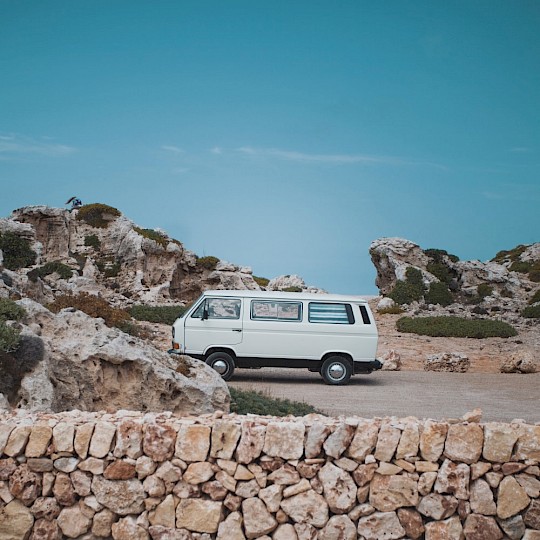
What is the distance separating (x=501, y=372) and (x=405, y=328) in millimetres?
7759

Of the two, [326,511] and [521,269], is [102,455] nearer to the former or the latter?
[326,511]

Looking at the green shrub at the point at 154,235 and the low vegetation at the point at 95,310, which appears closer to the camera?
the low vegetation at the point at 95,310

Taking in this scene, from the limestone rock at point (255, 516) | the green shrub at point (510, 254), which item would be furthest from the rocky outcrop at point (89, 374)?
the green shrub at point (510, 254)

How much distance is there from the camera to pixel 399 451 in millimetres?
5594

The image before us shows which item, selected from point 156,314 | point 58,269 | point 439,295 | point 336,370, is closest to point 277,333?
point 336,370

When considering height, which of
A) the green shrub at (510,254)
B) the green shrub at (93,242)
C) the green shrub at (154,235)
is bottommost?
the green shrub at (93,242)

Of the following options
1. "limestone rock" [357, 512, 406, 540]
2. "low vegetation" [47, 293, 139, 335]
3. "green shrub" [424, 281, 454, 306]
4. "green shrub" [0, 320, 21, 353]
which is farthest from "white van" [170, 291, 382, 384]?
"green shrub" [424, 281, 454, 306]

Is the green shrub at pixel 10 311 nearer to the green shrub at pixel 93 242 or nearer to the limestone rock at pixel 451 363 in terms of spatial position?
the limestone rock at pixel 451 363

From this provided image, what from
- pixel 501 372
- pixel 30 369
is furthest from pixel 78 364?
pixel 501 372

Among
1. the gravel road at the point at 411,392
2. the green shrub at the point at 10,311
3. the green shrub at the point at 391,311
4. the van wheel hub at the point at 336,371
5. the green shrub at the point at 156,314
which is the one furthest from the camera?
the green shrub at the point at 391,311

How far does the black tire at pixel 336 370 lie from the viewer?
15.7 meters

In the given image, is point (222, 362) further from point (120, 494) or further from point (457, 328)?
point (457, 328)

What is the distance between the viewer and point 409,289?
37.7 meters

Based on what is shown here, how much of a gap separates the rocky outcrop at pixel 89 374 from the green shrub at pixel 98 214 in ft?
105
